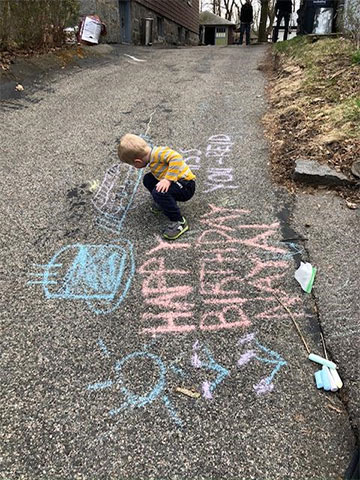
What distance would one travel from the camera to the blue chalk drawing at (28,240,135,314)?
2637 mm

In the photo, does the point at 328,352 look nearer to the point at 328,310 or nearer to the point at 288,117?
the point at 328,310

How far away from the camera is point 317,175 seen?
371 centimetres

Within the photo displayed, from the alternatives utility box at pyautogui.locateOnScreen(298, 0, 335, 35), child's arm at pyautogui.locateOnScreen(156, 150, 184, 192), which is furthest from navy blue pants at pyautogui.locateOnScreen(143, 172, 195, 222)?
utility box at pyautogui.locateOnScreen(298, 0, 335, 35)

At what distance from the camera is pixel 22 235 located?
3.21 m

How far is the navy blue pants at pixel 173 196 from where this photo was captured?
3.14 m

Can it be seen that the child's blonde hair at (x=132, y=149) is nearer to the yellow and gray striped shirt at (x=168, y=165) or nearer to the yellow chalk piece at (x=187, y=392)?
the yellow and gray striped shirt at (x=168, y=165)

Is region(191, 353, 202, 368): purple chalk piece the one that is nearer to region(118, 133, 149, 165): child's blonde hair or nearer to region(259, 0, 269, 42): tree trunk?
region(118, 133, 149, 165): child's blonde hair

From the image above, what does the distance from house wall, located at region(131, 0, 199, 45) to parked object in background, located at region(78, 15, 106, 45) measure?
3.39m

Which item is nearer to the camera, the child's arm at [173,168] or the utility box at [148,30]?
the child's arm at [173,168]

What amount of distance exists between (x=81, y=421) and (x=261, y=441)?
2.90 ft

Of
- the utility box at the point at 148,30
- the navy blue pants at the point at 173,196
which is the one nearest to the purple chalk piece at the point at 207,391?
the navy blue pants at the point at 173,196

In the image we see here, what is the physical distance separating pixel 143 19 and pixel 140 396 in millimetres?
14566

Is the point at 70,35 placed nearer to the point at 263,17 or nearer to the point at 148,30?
the point at 148,30

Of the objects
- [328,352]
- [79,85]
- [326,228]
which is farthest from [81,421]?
[79,85]
